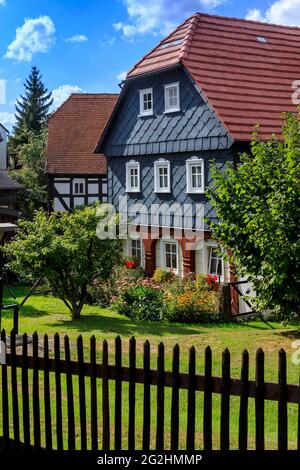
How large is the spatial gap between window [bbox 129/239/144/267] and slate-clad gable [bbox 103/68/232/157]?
11.4ft

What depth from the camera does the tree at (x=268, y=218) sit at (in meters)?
10.3

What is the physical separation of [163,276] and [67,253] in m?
6.16

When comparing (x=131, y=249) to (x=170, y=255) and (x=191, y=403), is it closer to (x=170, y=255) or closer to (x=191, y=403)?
(x=170, y=255)

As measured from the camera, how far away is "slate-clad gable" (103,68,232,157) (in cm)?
1825

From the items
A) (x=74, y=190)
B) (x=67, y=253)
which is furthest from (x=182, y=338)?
(x=74, y=190)

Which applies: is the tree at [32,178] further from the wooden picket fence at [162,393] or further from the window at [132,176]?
the wooden picket fence at [162,393]

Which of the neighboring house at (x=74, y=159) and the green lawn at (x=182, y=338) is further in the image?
the neighboring house at (x=74, y=159)

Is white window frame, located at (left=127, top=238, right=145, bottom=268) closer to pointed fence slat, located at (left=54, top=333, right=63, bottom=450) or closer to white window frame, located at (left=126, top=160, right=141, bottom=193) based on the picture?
white window frame, located at (left=126, top=160, right=141, bottom=193)

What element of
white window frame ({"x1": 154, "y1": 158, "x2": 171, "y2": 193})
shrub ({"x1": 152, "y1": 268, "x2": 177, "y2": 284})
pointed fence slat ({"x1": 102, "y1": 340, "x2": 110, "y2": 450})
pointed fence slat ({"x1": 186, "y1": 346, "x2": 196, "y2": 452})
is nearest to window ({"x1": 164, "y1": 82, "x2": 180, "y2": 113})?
white window frame ({"x1": 154, "y1": 158, "x2": 171, "y2": 193})

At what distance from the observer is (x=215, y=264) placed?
1881 cm

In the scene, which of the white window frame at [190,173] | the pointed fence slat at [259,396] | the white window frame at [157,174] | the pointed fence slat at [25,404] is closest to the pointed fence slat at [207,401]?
the pointed fence slat at [259,396]

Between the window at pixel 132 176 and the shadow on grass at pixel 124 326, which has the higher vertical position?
the window at pixel 132 176
